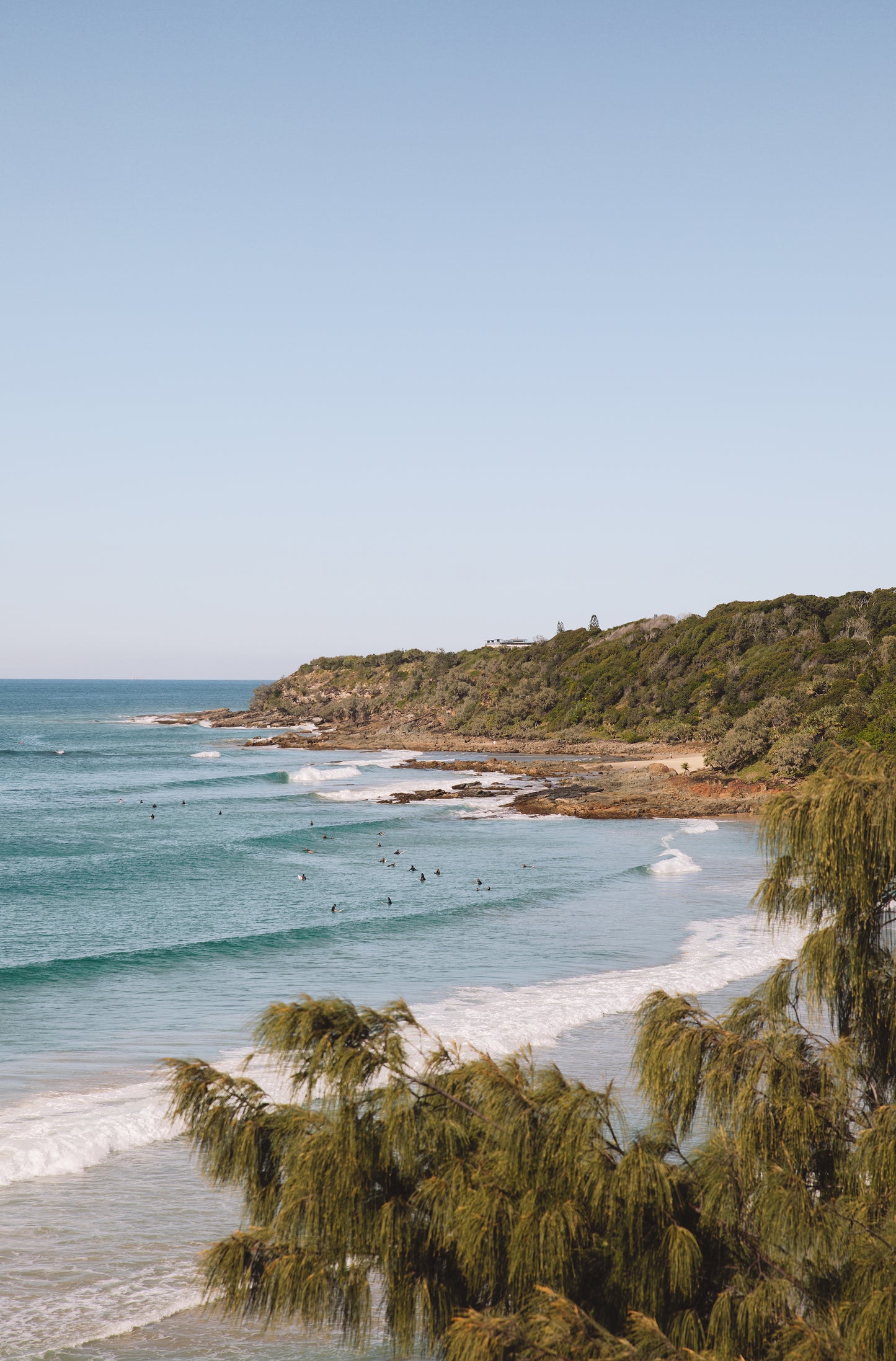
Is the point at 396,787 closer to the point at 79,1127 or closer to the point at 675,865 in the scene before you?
the point at 675,865

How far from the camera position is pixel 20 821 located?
55688 mm

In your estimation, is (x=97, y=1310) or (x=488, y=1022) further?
(x=488, y=1022)

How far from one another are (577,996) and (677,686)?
72236 millimetres

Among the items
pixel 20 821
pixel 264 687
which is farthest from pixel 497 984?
→ pixel 264 687

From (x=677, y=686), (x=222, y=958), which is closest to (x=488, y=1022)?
(x=222, y=958)

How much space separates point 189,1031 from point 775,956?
14752mm

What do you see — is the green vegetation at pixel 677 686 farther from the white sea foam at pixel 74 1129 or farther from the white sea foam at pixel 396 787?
the white sea foam at pixel 74 1129

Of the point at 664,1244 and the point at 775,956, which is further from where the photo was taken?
the point at 775,956

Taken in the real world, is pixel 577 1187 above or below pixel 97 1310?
above

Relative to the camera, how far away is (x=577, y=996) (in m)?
22.8

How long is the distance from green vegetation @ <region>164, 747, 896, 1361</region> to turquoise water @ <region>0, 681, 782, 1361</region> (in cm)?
510

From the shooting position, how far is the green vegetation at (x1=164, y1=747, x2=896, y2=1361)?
17.9 feet

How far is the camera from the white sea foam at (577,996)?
787 inches

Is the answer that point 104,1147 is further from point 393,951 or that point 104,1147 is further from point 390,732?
point 390,732
